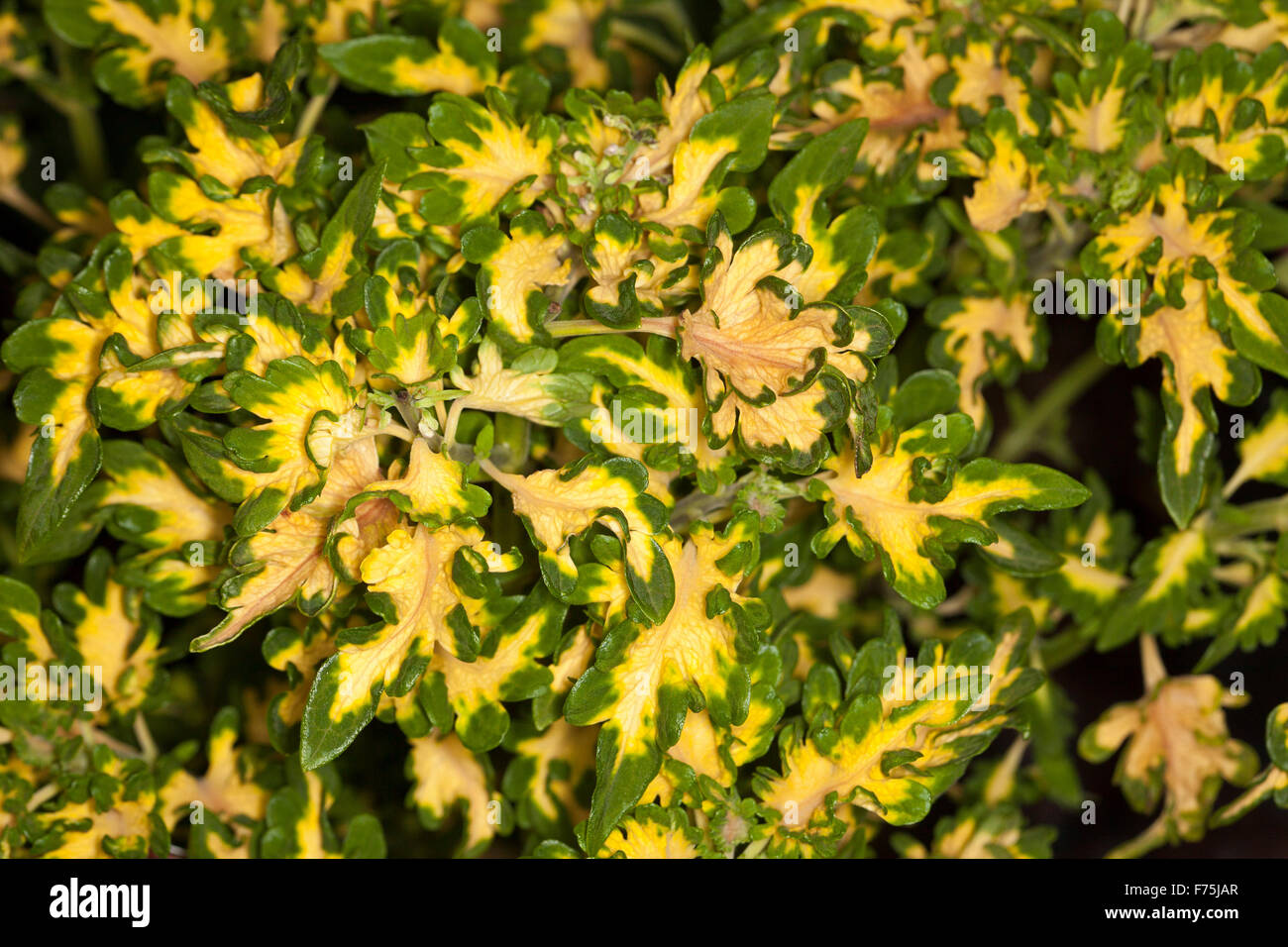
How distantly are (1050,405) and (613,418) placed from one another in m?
0.60

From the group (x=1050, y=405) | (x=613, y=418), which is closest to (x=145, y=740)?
(x=613, y=418)

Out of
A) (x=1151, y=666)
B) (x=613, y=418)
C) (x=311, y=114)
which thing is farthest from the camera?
(x=1151, y=666)

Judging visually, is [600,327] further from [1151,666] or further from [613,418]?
[1151,666]

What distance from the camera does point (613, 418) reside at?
0.91 metres

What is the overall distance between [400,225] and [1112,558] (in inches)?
30.8

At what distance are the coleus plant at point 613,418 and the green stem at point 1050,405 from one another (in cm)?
9

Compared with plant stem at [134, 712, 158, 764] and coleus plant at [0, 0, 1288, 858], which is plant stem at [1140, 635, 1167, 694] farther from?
plant stem at [134, 712, 158, 764]

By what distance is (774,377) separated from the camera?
0.85 metres

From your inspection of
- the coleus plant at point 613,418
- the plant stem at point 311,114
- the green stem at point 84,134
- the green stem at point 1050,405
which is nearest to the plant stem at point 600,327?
the coleus plant at point 613,418

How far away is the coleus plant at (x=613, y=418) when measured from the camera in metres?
0.85

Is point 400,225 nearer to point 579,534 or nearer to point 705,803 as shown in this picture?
point 579,534

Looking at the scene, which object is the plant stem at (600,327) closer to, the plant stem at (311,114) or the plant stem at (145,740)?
the plant stem at (311,114)
